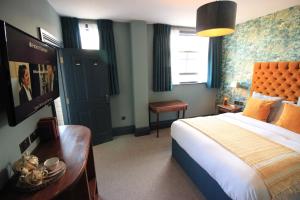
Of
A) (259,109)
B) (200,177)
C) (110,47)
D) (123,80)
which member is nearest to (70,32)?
(110,47)

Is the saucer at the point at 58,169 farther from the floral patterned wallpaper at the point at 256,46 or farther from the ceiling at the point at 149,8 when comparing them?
the floral patterned wallpaper at the point at 256,46

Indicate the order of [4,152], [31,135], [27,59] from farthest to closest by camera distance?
[31,135] < [27,59] < [4,152]

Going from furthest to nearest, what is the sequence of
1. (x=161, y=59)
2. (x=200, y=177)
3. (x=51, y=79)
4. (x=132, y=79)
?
(x=161, y=59)
(x=132, y=79)
(x=200, y=177)
(x=51, y=79)

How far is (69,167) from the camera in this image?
3.75 feet

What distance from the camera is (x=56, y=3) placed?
91.4 inches

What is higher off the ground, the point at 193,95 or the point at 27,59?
the point at 27,59

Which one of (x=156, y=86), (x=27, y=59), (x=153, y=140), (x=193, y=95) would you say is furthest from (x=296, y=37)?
(x=27, y=59)

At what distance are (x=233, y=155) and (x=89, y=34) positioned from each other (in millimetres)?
3404

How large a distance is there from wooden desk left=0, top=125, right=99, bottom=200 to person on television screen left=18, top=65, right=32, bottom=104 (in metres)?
0.53

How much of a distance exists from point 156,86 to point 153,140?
131 cm

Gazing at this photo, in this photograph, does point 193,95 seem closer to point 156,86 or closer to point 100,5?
point 156,86

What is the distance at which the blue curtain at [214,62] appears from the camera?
4094 millimetres

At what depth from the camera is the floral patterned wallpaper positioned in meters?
2.71

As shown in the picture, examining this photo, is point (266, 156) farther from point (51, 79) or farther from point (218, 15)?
point (51, 79)
